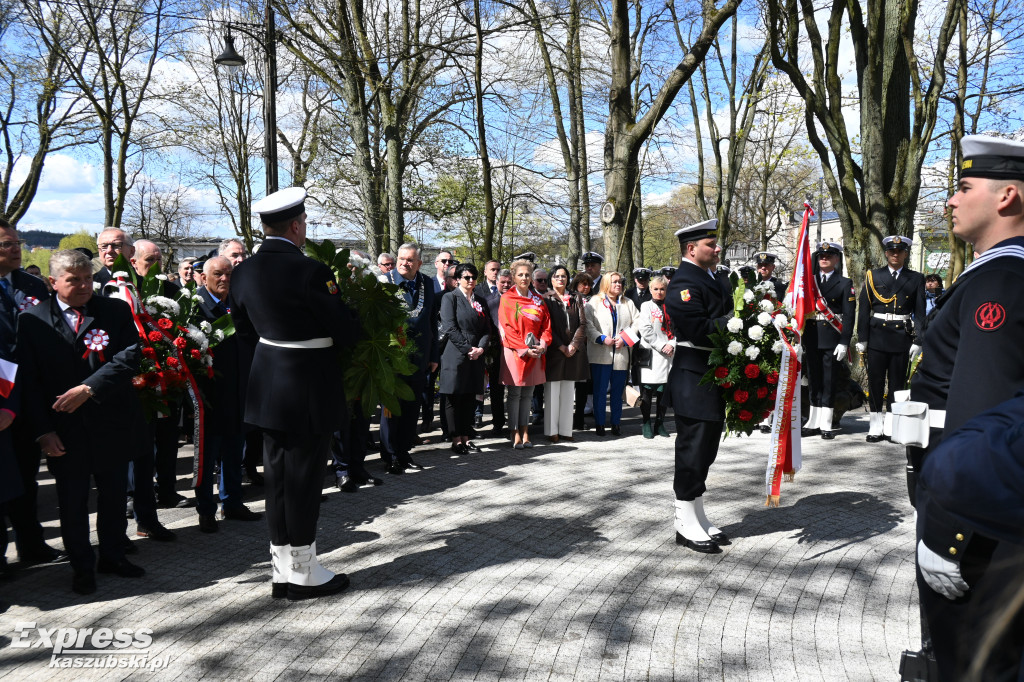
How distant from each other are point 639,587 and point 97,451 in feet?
11.5

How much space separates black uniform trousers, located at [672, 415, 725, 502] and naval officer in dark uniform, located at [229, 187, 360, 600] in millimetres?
2494

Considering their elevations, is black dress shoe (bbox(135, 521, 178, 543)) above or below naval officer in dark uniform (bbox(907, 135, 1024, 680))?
below

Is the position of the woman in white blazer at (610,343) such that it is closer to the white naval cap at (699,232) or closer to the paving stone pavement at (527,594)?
the paving stone pavement at (527,594)

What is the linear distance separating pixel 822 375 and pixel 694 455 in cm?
496

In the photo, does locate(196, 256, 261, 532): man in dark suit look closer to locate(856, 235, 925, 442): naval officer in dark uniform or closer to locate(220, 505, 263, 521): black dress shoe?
locate(220, 505, 263, 521): black dress shoe

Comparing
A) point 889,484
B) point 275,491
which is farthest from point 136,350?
point 889,484

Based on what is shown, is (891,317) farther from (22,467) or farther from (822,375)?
(22,467)

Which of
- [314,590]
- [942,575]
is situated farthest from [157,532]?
[942,575]

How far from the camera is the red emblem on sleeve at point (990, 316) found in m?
2.62

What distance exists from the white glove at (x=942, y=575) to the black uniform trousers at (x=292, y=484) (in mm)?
3391

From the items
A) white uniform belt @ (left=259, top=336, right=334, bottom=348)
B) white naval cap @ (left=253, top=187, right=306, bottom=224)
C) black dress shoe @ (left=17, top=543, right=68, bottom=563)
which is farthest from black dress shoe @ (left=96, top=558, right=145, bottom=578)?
white naval cap @ (left=253, top=187, right=306, bottom=224)

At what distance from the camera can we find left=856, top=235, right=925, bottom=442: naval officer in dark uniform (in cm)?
924

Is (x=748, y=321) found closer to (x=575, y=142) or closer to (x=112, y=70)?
(x=575, y=142)

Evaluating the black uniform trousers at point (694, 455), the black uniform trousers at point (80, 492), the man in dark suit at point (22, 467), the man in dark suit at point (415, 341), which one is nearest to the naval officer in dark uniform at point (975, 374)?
the black uniform trousers at point (694, 455)
